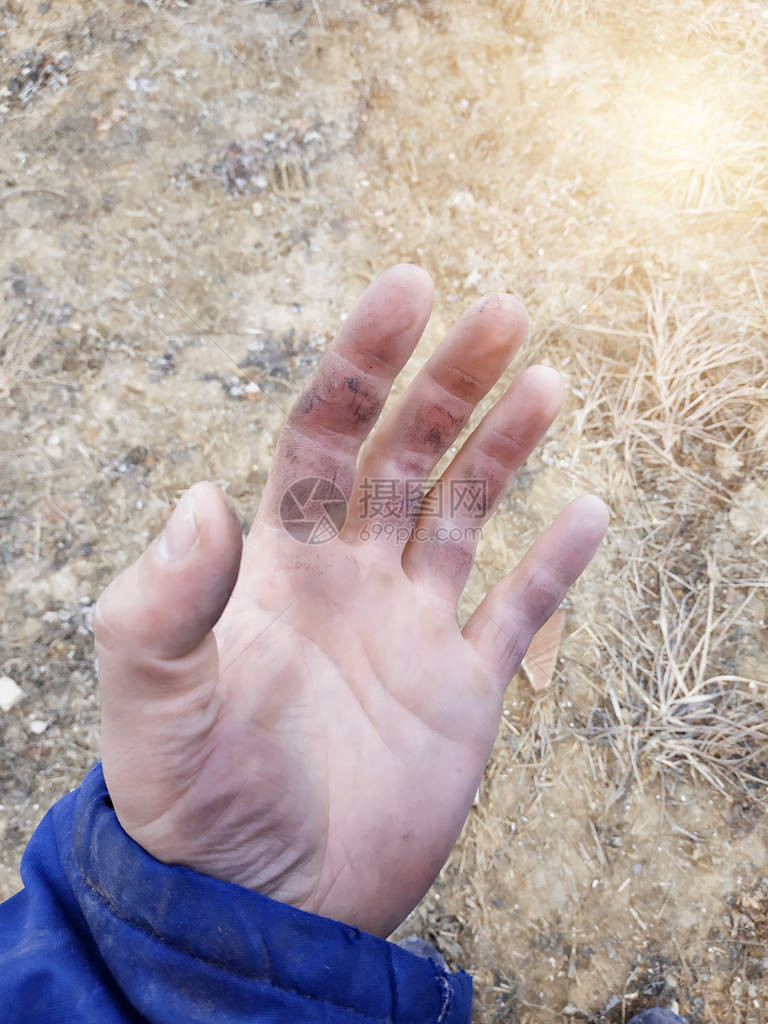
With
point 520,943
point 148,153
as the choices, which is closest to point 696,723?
point 520,943

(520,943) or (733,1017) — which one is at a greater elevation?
(520,943)

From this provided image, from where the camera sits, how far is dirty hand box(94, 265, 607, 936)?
3.58ft

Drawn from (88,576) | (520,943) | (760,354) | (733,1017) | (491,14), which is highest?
(491,14)

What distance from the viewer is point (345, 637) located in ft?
5.09

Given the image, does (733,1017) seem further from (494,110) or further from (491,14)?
(491,14)

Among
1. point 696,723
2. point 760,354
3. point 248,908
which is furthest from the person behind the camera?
point 760,354

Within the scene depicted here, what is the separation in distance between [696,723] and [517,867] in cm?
71

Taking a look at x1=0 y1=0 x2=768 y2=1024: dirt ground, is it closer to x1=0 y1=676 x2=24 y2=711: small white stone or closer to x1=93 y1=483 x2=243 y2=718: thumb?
x1=0 y1=676 x2=24 y2=711: small white stone

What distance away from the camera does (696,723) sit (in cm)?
211
